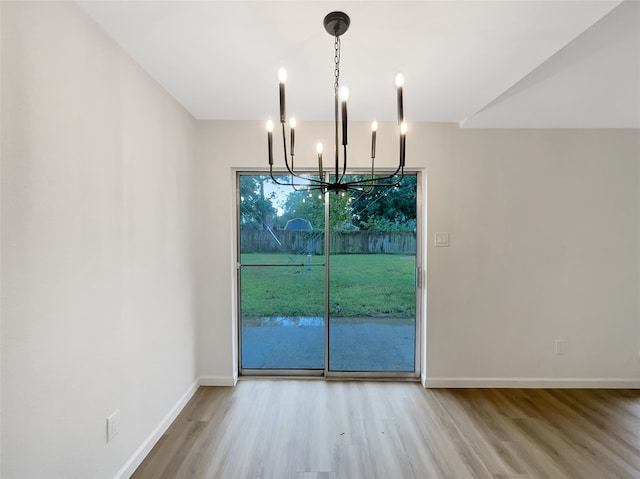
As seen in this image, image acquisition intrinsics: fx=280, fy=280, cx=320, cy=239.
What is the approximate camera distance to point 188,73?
1.76m

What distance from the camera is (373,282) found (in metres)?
2.74

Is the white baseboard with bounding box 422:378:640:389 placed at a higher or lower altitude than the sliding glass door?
lower

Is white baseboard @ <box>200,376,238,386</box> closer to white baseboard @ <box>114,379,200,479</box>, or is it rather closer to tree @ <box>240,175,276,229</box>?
white baseboard @ <box>114,379,200,479</box>

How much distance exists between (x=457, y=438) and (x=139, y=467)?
2049mm

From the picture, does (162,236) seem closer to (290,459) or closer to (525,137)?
(290,459)

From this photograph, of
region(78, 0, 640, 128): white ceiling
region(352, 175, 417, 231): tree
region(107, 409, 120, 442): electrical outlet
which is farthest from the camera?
region(352, 175, 417, 231): tree

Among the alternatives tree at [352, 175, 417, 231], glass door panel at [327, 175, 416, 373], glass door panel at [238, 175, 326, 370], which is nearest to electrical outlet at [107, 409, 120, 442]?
glass door panel at [238, 175, 326, 370]

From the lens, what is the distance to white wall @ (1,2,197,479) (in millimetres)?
990

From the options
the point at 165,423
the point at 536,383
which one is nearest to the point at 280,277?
the point at 165,423

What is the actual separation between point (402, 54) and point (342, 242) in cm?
158

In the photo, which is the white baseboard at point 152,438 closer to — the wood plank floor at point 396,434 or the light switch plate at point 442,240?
the wood plank floor at point 396,434

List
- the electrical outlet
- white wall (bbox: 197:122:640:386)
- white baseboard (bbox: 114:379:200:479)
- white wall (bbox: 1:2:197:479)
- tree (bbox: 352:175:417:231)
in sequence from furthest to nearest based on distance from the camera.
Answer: tree (bbox: 352:175:417:231) < white wall (bbox: 197:122:640:386) < white baseboard (bbox: 114:379:200:479) < the electrical outlet < white wall (bbox: 1:2:197:479)

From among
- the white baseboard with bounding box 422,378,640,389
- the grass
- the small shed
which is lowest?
the white baseboard with bounding box 422,378,640,389

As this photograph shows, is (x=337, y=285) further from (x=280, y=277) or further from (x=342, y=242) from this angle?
(x=280, y=277)
